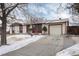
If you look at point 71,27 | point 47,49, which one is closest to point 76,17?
point 71,27

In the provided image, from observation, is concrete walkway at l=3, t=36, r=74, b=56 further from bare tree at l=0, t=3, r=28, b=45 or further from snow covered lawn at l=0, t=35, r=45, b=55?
bare tree at l=0, t=3, r=28, b=45

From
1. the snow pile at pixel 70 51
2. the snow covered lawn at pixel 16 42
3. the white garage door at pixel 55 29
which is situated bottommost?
the snow pile at pixel 70 51

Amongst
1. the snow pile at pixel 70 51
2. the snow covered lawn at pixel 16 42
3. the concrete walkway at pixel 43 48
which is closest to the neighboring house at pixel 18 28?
the snow covered lawn at pixel 16 42

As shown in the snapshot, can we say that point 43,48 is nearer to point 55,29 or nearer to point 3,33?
point 55,29

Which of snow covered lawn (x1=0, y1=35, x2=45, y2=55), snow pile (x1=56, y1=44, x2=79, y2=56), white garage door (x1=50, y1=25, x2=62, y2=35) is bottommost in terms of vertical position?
snow pile (x1=56, y1=44, x2=79, y2=56)

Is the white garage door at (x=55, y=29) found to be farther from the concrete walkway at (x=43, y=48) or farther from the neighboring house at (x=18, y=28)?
the neighboring house at (x=18, y=28)

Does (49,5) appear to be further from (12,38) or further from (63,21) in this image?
(12,38)

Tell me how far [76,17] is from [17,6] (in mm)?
628

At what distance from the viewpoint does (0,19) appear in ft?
8.08

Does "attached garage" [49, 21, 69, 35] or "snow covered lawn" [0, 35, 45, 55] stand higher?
"attached garage" [49, 21, 69, 35]

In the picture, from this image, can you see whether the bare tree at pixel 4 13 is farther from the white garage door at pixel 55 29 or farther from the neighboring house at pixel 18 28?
the white garage door at pixel 55 29

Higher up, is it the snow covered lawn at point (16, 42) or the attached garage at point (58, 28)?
the attached garage at point (58, 28)

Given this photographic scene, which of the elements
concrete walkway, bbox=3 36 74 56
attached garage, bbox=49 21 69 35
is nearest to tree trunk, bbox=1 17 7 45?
concrete walkway, bbox=3 36 74 56

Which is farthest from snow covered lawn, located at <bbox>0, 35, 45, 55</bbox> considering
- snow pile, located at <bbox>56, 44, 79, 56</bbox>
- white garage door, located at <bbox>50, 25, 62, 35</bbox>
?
snow pile, located at <bbox>56, 44, 79, 56</bbox>
